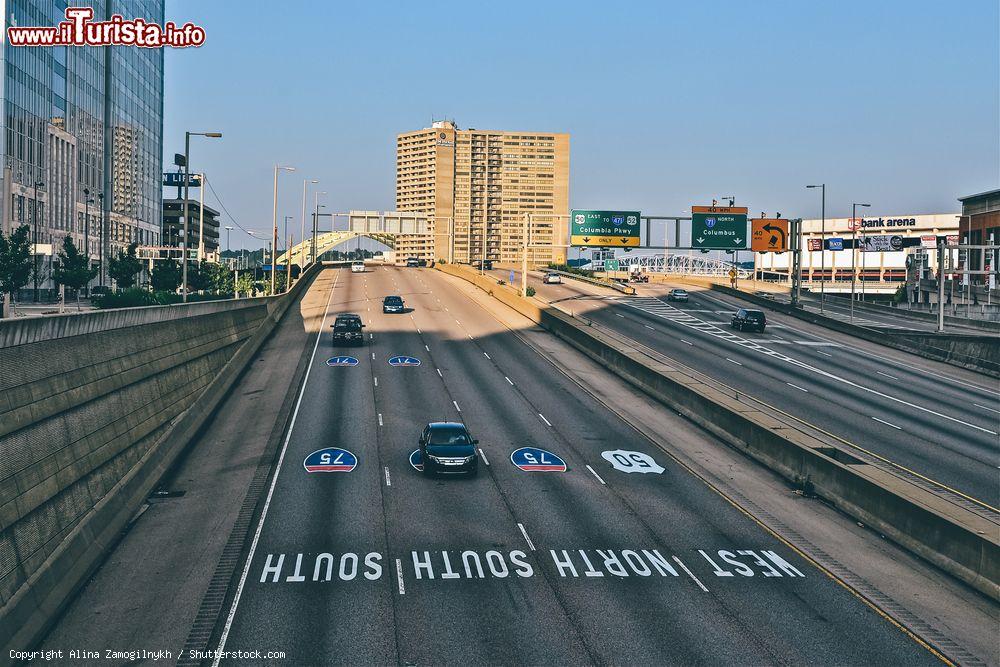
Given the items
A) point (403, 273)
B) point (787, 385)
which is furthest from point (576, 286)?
point (787, 385)

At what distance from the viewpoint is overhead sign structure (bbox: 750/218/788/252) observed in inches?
2334

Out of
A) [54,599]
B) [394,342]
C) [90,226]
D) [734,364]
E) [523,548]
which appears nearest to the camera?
[54,599]

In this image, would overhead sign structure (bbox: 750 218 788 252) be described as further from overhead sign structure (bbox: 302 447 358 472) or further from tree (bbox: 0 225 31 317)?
tree (bbox: 0 225 31 317)

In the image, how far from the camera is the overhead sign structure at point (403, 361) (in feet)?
157

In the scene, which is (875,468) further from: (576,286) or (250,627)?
(576,286)

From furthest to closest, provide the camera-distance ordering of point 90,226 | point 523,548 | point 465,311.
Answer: point 90,226 → point 465,311 → point 523,548

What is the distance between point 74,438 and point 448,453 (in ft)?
35.7

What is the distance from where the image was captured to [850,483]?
24.9 m

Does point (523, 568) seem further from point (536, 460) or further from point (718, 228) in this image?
point (718, 228)

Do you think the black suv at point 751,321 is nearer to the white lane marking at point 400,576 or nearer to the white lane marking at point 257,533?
the white lane marking at point 257,533

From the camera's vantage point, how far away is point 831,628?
1692cm

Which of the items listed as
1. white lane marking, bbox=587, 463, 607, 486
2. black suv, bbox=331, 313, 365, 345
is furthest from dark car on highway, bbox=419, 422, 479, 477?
black suv, bbox=331, 313, 365, 345

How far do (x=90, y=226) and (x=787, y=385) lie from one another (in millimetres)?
90252

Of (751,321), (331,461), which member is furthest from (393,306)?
(331,461)
